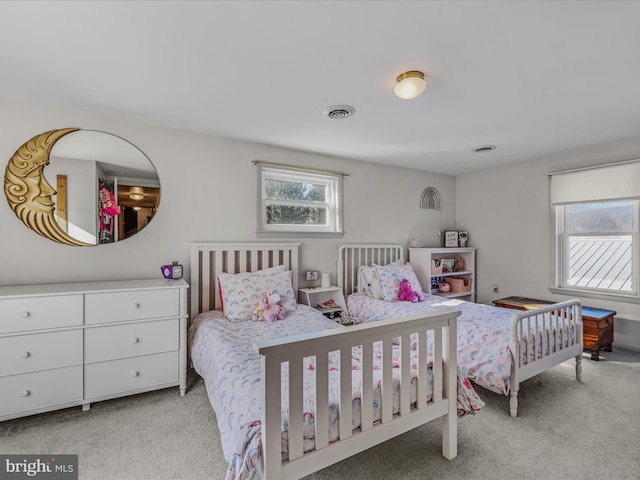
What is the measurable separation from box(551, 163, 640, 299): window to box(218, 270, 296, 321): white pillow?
329cm

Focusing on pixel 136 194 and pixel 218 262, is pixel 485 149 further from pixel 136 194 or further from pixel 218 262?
pixel 136 194

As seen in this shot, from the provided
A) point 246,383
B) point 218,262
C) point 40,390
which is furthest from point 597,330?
point 40,390

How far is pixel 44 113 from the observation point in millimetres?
2438

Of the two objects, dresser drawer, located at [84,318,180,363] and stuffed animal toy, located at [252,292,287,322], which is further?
stuffed animal toy, located at [252,292,287,322]

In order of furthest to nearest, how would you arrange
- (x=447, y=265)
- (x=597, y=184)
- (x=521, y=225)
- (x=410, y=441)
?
1. (x=447, y=265)
2. (x=521, y=225)
3. (x=597, y=184)
4. (x=410, y=441)

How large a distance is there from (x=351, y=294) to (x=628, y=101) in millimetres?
2958

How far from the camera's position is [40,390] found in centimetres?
204

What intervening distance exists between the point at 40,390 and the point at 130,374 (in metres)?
0.50

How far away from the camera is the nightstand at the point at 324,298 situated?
337 centimetres

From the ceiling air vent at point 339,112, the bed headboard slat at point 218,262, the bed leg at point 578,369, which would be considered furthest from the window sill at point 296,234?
the bed leg at point 578,369

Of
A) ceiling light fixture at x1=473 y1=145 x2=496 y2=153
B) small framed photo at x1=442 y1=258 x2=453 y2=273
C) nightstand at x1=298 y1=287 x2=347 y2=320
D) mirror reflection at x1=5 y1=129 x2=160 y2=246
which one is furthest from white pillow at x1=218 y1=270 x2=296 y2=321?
ceiling light fixture at x1=473 y1=145 x2=496 y2=153

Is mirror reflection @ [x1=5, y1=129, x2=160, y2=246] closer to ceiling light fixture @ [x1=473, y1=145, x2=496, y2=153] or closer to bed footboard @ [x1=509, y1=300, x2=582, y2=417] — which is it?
bed footboard @ [x1=509, y1=300, x2=582, y2=417]

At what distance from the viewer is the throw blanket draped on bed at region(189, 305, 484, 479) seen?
1.27 metres

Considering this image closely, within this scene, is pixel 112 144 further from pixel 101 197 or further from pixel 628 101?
pixel 628 101
